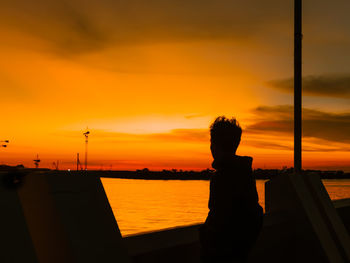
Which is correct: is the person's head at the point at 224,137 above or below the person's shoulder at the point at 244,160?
above

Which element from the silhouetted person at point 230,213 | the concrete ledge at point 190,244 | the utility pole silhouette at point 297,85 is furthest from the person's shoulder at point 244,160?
the utility pole silhouette at point 297,85

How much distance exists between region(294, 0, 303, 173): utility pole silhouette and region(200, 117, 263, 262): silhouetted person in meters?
4.82

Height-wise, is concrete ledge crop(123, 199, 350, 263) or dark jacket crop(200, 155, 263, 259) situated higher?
dark jacket crop(200, 155, 263, 259)

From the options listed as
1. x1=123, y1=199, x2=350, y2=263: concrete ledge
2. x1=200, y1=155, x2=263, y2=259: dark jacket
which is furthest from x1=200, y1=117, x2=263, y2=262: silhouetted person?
x1=123, y1=199, x2=350, y2=263: concrete ledge

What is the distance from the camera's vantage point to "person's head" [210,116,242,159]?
3914mm

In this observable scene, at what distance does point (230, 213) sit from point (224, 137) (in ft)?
1.87

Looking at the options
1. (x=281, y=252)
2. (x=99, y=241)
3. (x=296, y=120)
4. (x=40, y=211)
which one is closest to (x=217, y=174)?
(x=99, y=241)

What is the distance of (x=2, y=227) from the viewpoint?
3.08 m

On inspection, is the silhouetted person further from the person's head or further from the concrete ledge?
the concrete ledge

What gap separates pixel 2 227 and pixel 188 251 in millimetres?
2572

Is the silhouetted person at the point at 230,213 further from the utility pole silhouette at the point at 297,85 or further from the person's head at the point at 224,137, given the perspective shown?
the utility pole silhouette at the point at 297,85

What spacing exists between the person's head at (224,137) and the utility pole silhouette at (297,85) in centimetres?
473

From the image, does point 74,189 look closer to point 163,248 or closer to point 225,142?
point 225,142

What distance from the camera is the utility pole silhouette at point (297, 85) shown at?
27.9ft
